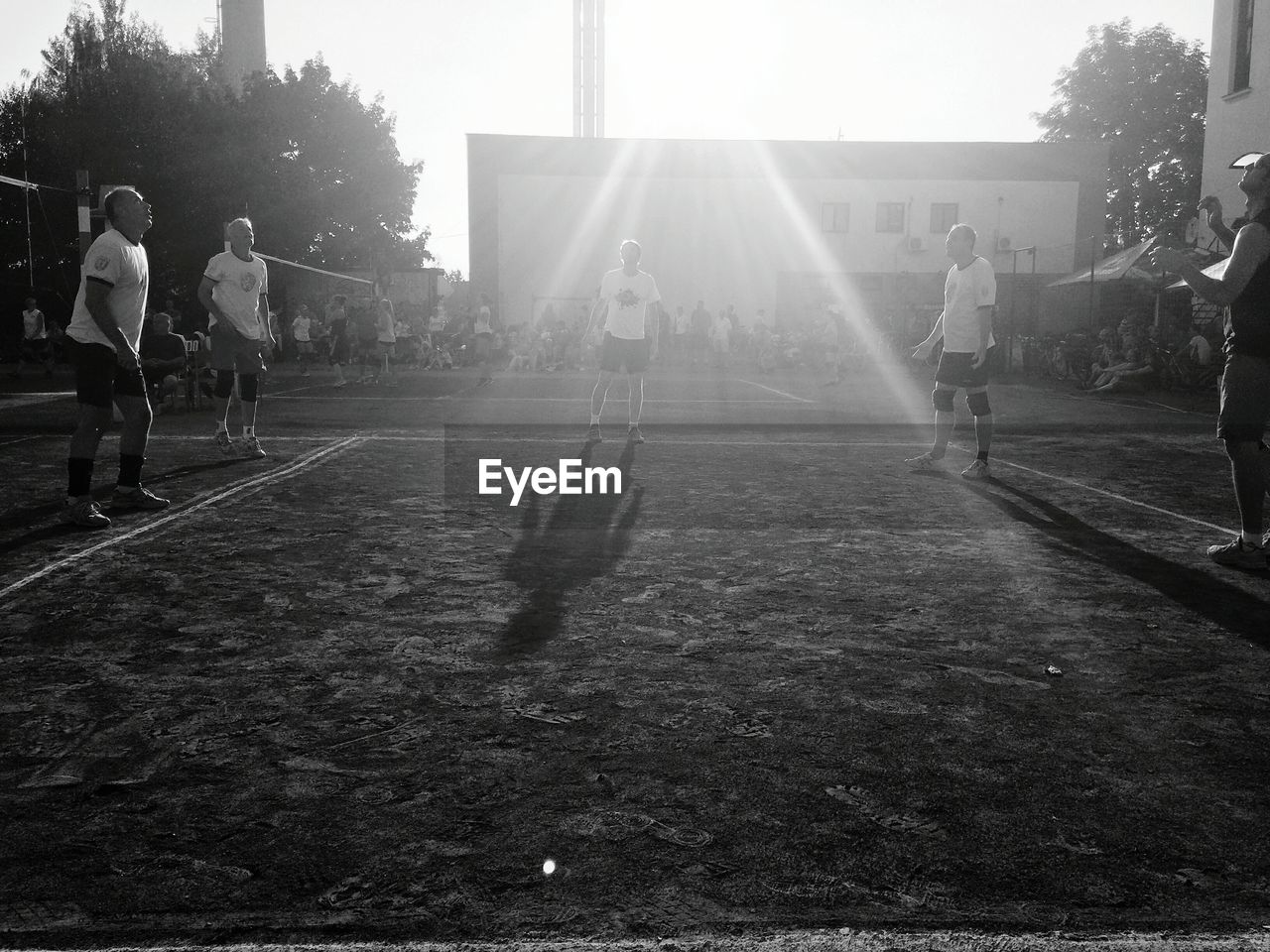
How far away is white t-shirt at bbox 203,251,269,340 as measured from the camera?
31.3 feet

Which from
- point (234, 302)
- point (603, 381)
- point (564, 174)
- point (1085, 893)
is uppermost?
point (564, 174)

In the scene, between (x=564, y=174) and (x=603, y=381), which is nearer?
(x=603, y=381)

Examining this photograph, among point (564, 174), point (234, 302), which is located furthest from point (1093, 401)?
point (564, 174)

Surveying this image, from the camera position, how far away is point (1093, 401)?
60.2 ft

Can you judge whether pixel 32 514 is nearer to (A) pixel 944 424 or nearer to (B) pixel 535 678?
(B) pixel 535 678

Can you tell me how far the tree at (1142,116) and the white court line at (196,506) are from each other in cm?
4577

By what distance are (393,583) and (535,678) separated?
157 centimetres

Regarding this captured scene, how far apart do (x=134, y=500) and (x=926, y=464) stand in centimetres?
611

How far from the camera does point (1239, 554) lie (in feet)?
18.7

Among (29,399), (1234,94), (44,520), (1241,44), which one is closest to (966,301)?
(44,520)

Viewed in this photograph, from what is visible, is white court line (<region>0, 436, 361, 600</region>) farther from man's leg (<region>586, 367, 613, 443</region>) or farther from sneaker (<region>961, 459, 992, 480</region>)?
sneaker (<region>961, 459, 992, 480</region>)

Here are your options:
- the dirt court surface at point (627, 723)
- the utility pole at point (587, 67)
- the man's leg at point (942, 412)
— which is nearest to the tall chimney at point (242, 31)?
the utility pole at point (587, 67)

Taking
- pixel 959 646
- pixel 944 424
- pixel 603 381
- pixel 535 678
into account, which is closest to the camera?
pixel 535 678

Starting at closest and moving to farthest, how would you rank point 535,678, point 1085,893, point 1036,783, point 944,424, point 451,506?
point 1085,893 → point 1036,783 → point 535,678 → point 451,506 → point 944,424
